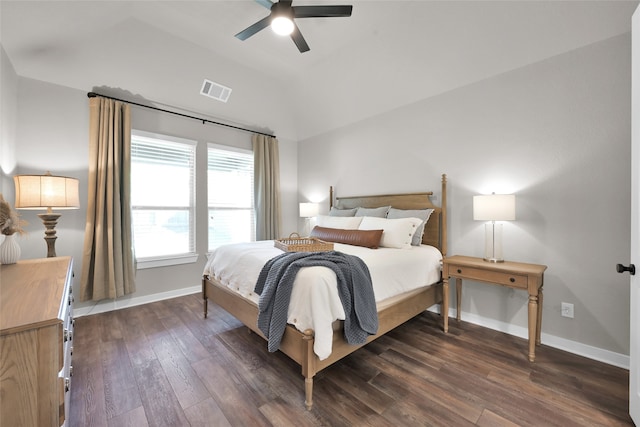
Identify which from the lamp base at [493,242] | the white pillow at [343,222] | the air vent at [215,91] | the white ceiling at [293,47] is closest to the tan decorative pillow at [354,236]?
the white pillow at [343,222]

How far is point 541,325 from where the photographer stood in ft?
7.88

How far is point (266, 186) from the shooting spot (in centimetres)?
445

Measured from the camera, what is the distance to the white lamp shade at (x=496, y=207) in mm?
2311

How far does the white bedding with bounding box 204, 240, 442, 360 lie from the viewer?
1591 millimetres

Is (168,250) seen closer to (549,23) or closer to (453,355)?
(453,355)

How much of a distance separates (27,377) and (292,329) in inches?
46.2

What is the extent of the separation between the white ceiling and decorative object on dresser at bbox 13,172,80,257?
125 cm

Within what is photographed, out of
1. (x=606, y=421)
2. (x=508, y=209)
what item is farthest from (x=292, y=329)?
(x=508, y=209)

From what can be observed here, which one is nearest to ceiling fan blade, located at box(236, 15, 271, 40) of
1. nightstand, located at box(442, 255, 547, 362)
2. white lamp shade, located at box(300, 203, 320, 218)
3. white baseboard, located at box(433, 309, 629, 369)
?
white lamp shade, located at box(300, 203, 320, 218)

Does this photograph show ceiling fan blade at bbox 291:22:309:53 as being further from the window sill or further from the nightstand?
the window sill

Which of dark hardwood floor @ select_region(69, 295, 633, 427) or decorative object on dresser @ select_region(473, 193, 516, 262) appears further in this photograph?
decorative object on dresser @ select_region(473, 193, 516, 262)

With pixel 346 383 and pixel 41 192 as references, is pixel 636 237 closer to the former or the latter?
pixel 346 383

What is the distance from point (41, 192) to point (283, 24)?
246 cm

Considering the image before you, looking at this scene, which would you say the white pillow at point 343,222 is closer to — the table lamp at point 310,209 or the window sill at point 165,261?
the table lamp at point 310,209
